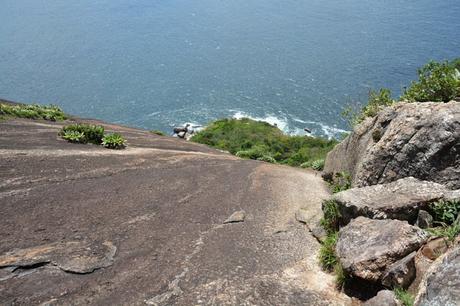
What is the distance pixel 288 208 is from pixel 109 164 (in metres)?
8.04

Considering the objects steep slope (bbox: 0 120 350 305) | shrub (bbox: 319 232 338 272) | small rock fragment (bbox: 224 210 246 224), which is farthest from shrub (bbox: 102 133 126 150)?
shrub (bbox: 319 232 338 272)

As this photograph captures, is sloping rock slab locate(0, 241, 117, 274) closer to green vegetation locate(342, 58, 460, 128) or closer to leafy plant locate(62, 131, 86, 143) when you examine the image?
leafy plant locate(62, 131, 86, 143)

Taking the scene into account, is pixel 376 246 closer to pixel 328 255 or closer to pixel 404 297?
pixel 328 255

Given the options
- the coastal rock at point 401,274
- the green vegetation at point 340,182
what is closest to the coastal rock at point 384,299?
the coastal rock at point 401,274

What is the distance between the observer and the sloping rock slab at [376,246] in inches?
428

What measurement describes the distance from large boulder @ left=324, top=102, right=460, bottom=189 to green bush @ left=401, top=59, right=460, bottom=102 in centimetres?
197

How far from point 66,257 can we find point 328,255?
24.3 feet

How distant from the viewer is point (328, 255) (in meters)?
12.8

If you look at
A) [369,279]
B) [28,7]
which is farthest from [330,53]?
[28,7]

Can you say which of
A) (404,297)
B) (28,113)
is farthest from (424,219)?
(28,113)

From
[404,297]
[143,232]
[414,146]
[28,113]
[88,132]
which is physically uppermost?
[414,146]

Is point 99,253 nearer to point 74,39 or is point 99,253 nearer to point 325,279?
point 325,279

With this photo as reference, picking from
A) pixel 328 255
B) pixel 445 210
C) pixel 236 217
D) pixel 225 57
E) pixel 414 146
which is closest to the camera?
pixel 445 210

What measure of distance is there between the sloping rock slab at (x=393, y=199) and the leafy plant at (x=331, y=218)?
0.27m
